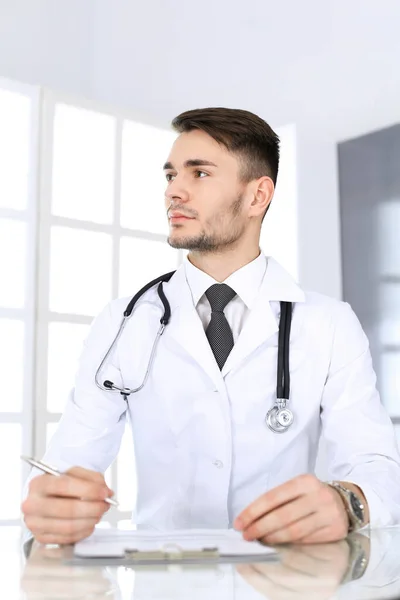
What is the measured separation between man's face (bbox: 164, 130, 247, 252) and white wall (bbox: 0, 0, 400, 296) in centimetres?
117

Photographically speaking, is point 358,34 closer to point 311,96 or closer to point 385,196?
point 311,96

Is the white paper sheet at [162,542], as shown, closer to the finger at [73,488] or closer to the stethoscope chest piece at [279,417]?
the finger at [73,488]

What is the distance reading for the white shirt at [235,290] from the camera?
184cm

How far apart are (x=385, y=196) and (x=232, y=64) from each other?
930 millimetres

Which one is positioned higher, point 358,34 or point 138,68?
point 138,68

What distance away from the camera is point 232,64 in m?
3.36

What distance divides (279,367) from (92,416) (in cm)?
42

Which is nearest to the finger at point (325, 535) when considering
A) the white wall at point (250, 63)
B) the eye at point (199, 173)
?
the eye at point (199, 173)

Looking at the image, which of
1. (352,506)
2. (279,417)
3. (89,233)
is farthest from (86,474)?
(89,233)

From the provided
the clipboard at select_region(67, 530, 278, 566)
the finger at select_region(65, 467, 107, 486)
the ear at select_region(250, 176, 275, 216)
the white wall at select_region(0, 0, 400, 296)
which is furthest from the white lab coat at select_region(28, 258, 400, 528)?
the white wall at select_region(0, 0, 400, 296)

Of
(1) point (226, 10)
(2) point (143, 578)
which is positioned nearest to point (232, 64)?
(1) point (226, 10)

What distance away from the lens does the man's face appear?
1854 millimetres

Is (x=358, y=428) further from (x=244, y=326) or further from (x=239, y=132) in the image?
(x=239, y=132)

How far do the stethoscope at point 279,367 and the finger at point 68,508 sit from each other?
1.71 feet
